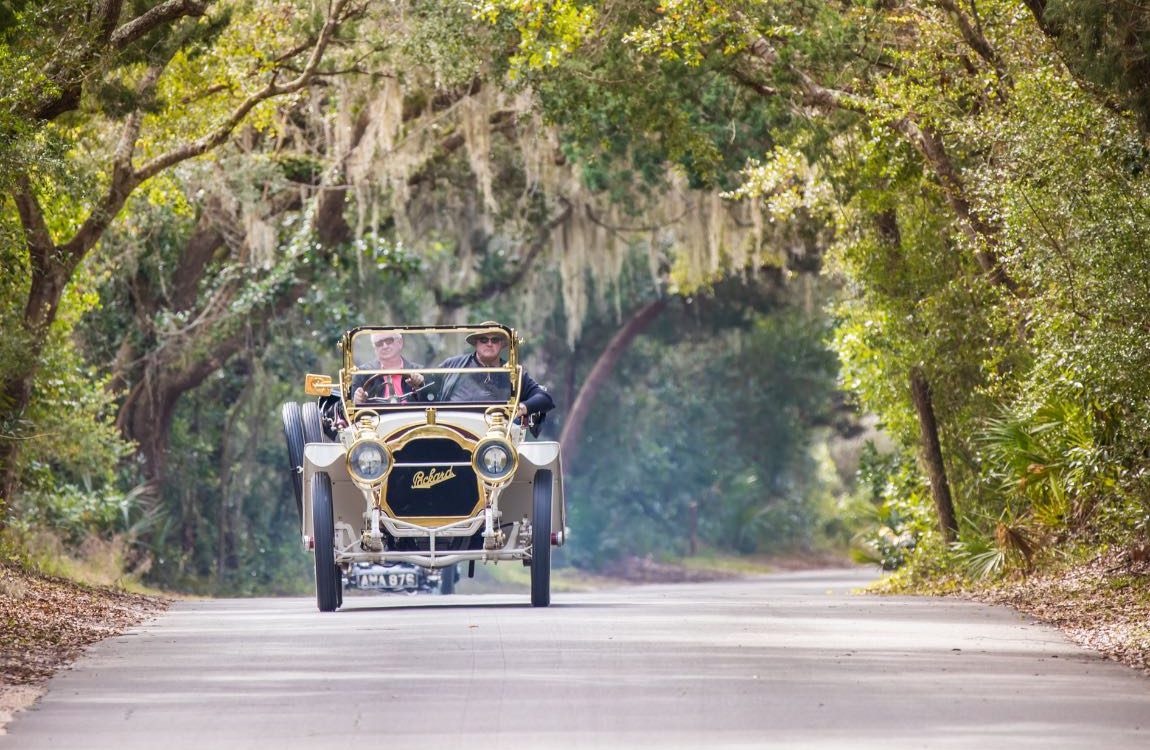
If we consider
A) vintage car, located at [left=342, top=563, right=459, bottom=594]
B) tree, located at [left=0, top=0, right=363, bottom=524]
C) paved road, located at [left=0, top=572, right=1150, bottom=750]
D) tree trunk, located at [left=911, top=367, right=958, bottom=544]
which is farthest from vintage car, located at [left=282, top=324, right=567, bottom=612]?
tree trunk, located at [left=911, top=367, right=958, bottom=544]

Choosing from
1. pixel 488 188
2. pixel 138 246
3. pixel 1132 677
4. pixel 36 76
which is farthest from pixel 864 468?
pixel 1132 677

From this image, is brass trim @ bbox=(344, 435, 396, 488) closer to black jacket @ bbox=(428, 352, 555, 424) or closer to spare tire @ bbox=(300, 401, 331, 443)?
black jacket @ bbox=(428, 352, 555, 424)

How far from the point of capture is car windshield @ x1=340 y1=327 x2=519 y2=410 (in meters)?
15.5

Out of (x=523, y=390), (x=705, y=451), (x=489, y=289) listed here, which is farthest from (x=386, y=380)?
(x=705, y=451)

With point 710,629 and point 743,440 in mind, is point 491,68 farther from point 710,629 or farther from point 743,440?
point 743,440

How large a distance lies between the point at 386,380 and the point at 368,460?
154cm

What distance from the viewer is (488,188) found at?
26.5 metres

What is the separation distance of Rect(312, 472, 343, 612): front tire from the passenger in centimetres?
103

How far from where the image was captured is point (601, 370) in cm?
4278

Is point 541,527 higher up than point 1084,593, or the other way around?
point 541,527

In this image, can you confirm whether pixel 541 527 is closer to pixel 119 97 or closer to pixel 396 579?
pixel 119 97

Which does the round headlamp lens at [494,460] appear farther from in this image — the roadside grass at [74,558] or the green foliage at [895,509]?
the green foliage at [895,509]

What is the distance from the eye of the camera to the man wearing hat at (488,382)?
50.6ft

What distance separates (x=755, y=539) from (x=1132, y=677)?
38.9m
